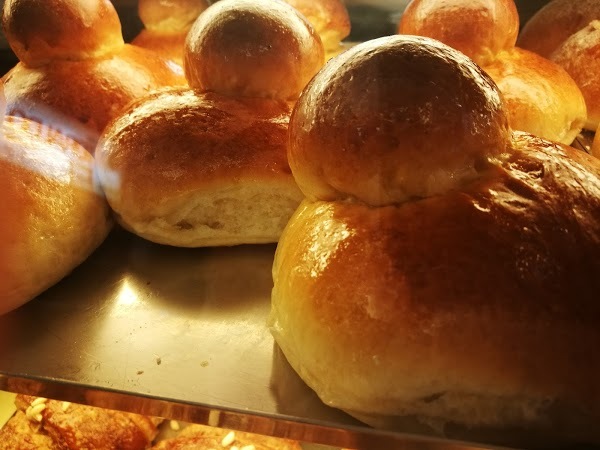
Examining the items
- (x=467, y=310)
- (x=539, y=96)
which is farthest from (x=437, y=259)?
(x=539, y=96)

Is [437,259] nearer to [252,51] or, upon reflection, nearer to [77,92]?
[252,51]

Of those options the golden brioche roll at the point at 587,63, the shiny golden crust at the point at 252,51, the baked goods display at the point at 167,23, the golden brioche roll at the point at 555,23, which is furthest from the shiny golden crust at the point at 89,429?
the golden brioche roll at the point at 555,23

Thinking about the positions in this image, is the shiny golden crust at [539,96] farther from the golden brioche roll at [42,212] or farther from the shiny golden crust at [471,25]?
the golden brioche roll at [42,212]

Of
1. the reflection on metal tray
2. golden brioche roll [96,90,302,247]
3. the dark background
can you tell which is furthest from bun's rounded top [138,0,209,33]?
the reflection on metal tray

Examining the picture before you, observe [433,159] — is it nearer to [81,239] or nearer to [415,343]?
[415,343]

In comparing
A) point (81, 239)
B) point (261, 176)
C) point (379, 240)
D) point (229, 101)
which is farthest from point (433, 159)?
point (81, 239)

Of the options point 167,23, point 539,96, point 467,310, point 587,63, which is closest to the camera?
point 467,310
